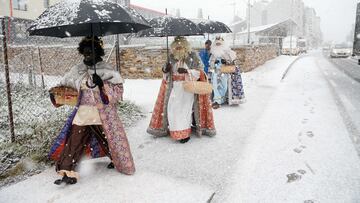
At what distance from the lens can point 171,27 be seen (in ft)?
15.8

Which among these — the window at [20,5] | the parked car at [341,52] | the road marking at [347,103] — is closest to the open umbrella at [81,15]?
the road marking at [347,103]

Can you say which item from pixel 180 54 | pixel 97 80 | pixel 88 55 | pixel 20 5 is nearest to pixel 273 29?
pixel 20 5

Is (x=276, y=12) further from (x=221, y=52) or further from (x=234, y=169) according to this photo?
(x=234, y=169)

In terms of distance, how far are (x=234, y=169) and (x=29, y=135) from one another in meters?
3.12

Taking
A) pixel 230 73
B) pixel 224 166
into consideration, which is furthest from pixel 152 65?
pixel 224 166

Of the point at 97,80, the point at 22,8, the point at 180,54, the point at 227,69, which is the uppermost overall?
the point at 22,8

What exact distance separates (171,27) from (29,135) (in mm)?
2721

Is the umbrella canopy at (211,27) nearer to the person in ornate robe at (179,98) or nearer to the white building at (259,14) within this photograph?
the person in ornate robe at (179,98)

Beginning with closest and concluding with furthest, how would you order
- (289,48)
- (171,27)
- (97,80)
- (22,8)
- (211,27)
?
(97,80) → (171,27) → (211,27) → (22,8) → (289,48)

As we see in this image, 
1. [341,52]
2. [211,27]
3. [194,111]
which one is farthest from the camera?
[341,52]

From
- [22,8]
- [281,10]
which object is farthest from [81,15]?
[281,10]

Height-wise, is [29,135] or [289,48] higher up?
[289,48]

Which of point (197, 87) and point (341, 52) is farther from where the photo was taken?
point (341, 52)

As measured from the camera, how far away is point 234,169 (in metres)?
4.26
